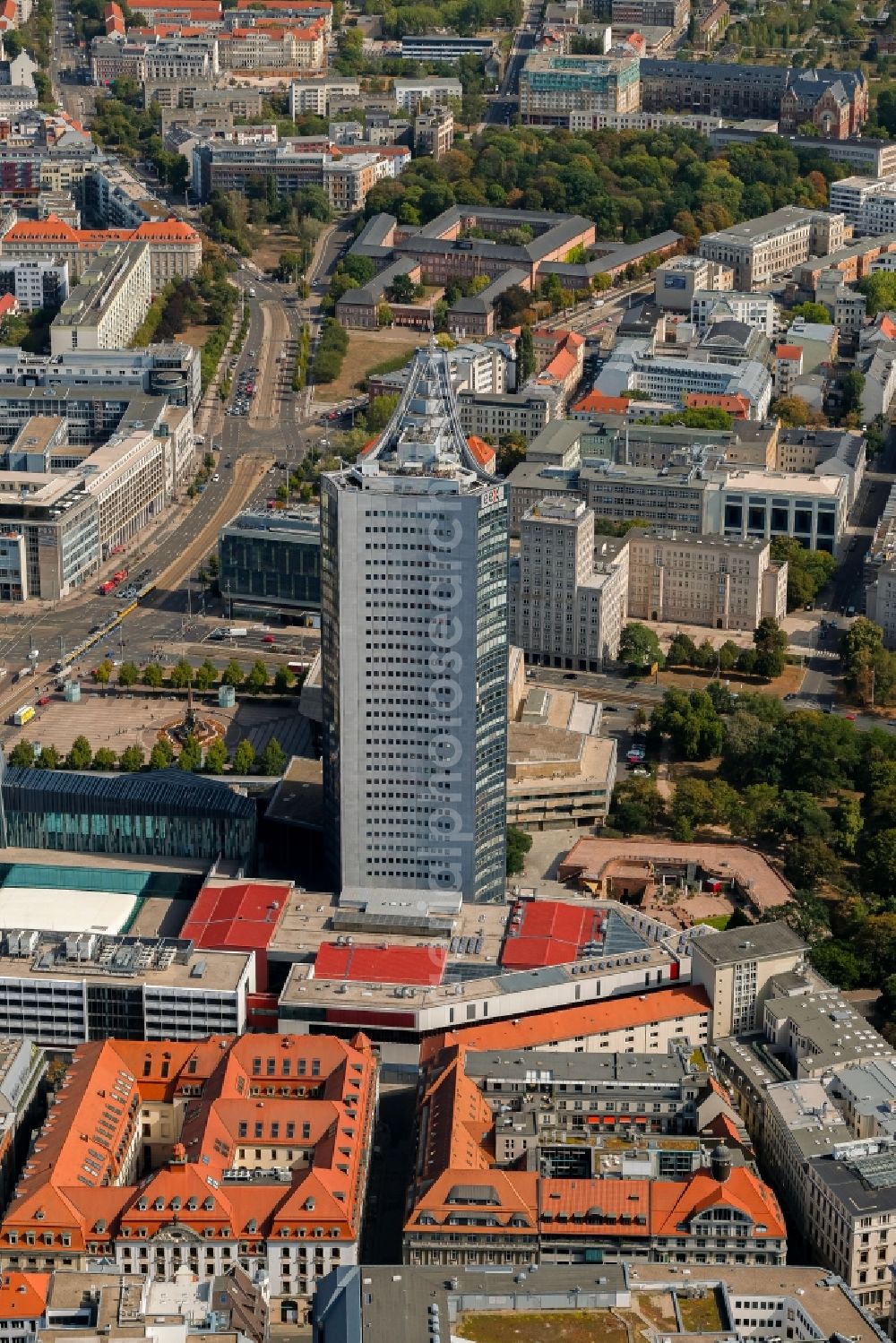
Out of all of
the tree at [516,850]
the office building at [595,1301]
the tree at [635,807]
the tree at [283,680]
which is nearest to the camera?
the office building at [595,1301]

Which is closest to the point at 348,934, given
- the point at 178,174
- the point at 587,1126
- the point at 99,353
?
the point at 587,1126

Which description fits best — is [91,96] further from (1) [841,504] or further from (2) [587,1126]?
(2) [587,1126]

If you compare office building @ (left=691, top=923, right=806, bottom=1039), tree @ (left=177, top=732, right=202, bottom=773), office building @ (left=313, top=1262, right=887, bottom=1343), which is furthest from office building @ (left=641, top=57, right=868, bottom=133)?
office building @ (left=313, top=1262, right=887, bottom=1343)

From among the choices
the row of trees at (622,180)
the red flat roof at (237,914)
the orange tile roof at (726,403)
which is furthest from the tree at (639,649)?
the row of trees at (622,180)

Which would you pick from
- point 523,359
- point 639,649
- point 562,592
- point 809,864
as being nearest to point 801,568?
point 639,649

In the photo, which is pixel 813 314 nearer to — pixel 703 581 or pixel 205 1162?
pixel 703 581

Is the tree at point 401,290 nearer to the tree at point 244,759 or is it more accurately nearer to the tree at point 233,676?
the tree at point 233,676

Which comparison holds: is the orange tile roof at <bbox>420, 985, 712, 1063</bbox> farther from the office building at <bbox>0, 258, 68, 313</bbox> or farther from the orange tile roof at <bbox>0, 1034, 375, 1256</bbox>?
the office building at <bbox>0, 258, 68, 313</bbox>

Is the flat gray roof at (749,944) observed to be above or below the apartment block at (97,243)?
below
